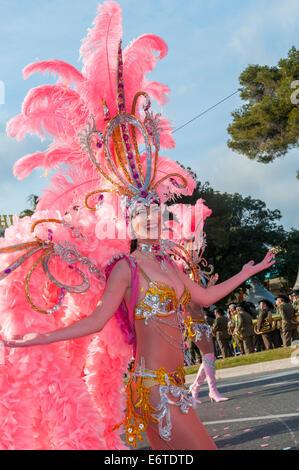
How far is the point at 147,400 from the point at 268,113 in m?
19.6

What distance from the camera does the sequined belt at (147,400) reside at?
3014 mm

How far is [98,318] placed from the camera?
3.13m

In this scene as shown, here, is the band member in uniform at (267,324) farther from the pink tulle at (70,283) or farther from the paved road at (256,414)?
the pink tulle at (70,283)

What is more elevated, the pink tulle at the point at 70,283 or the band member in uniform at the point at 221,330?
the pink tulle at the point at 70,283

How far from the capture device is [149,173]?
353cm

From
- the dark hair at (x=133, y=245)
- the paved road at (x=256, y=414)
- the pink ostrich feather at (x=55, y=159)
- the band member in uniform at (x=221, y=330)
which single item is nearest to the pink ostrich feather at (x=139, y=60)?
the pink ostrich feather at (x=55, y=159)

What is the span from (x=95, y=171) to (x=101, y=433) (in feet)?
5.37

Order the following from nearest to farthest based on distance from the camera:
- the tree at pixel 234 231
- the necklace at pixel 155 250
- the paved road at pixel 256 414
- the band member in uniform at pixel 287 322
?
the necklace at pixel 155 250 < the paved road at pixel 256 414 < the band member in uniform at pixel 287 322 < the tree at pixel 234 231

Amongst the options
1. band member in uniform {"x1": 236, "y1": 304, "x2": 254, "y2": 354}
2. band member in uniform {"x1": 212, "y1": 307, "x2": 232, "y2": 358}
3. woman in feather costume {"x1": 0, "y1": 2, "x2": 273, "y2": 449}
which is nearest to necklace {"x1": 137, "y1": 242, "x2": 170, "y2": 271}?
woman in feather costume {"x1": 0, "y1": 2, "x2": 273, "y2": 449}

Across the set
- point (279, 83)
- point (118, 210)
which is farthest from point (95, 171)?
point (279, 83)

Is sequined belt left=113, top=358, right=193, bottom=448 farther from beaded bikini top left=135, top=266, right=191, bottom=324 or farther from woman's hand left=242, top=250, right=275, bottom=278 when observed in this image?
woman's hand left=242, top=250, right=275, bottom=278

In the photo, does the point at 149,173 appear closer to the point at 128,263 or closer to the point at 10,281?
the point at 128,263

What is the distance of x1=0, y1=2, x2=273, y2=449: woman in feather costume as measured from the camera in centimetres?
305

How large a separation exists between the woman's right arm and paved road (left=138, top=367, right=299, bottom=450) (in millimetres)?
2827
